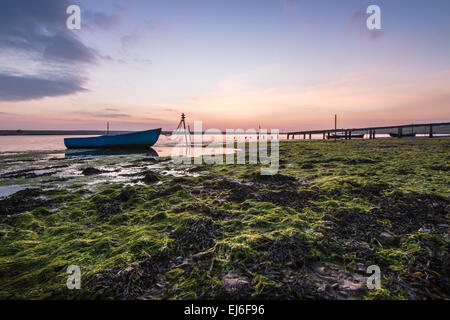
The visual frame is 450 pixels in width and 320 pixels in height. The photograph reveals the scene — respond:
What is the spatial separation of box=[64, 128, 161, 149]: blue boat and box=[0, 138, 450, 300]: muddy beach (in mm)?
19979

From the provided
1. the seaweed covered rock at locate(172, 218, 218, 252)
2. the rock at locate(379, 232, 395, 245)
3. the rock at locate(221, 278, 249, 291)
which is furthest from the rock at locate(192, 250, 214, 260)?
the rock at locate(379, 232, 395, 245)

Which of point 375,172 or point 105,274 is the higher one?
point 375,172

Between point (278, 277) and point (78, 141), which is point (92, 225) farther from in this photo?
point (78, 141)

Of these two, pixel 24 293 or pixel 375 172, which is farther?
pixel 375 172

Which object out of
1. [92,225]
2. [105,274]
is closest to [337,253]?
[105,274]

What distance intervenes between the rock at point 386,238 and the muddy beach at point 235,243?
0.04 ft

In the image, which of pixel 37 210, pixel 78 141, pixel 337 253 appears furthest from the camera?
pixel 78 141

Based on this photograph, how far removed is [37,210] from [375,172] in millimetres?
10499

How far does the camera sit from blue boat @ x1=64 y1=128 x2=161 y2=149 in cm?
2475

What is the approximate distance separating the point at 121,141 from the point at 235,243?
25.4 meters

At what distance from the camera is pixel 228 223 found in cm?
393

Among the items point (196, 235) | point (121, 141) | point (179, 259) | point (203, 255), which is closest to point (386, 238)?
point (203, 255)

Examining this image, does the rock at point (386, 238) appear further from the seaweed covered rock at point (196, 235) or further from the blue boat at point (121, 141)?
the blue boat at point (121, 141)

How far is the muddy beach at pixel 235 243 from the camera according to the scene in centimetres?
224
